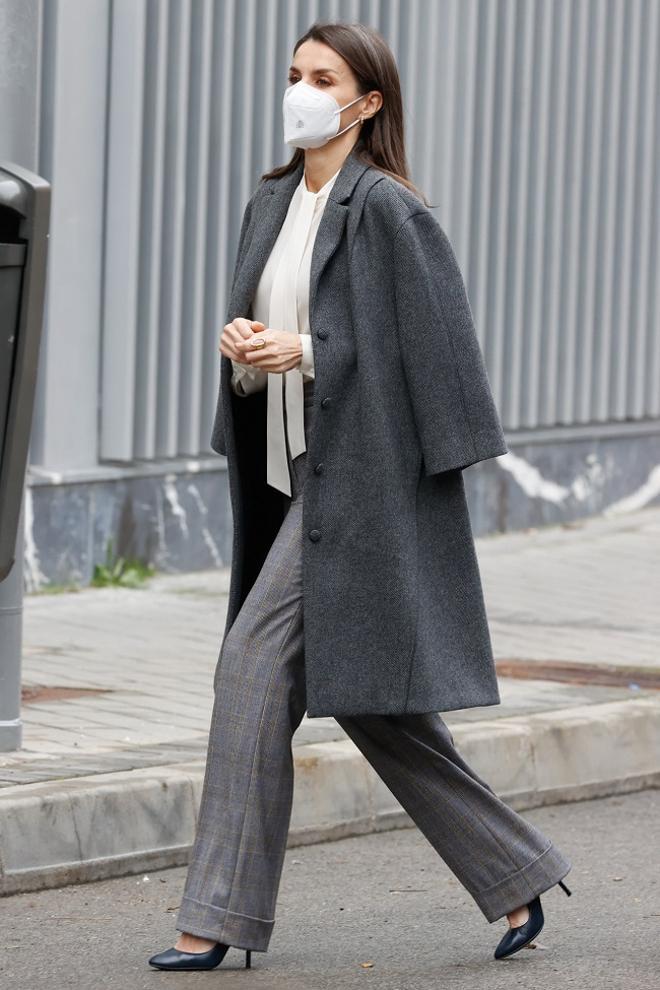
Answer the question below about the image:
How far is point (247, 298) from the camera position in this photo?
4188 mm

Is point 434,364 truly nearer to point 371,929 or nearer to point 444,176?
point 371,929

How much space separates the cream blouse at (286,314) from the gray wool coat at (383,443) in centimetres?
6

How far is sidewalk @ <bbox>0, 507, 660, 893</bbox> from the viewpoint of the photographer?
5074 mm

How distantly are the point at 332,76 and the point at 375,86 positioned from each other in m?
0.09

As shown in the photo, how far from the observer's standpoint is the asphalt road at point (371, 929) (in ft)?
13.6

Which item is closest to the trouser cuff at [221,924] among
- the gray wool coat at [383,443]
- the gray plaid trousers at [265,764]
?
the gray plaid trousers at [265,764]

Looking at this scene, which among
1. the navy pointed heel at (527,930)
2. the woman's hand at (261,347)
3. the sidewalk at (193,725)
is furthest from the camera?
the sidewalk at (193,725)

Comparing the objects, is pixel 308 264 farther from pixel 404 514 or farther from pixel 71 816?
pixel 71 816

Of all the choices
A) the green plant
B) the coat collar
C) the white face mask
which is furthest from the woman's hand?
the green plant

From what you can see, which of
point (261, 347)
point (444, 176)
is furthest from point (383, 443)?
point (444, 176)

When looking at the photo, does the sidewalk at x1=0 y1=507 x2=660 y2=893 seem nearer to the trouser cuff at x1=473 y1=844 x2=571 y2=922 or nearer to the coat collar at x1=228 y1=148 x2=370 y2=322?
the trouser cuff at x1=473 y1=844 x2=571 y2=922

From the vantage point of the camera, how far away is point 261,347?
3.94 metres

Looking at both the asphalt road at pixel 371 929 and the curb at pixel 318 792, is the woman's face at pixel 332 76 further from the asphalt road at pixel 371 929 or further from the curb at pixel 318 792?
the curb at pixel 318 792

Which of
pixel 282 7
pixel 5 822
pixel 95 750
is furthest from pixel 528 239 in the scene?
pixel 5 822
